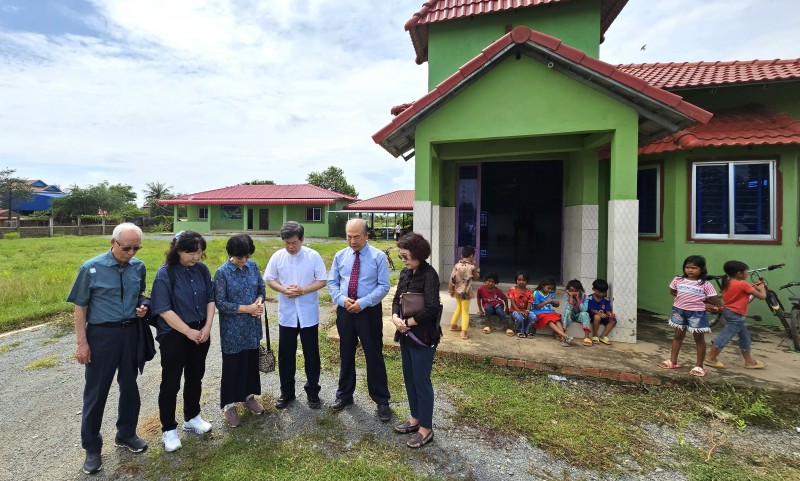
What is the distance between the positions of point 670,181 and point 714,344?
10.5 feet

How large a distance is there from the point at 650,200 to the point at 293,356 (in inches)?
259

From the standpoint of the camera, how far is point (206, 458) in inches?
108

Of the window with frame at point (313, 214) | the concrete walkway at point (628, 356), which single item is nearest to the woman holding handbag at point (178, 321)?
the concrete walkway at point (628, 356)

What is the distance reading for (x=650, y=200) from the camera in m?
6.62

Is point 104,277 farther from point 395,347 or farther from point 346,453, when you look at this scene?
point 395,347

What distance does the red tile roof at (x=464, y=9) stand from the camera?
23.0ft

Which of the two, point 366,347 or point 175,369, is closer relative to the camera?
point 175,369

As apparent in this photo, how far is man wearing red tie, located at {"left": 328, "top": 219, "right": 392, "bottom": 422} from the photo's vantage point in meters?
3.31

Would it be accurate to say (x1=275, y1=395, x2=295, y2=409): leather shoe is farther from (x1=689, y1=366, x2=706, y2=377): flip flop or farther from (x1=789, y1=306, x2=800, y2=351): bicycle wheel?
(x1=789, y1=306, x2=800, y2=351): bicycle wheel

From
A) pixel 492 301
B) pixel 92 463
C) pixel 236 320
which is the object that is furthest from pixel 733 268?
pixel 92 463

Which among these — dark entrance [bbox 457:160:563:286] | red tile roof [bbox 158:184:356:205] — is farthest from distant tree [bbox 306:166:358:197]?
dark entrance [bbox 457:160:563:286]

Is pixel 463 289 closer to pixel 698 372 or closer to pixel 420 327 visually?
pixel 420 327

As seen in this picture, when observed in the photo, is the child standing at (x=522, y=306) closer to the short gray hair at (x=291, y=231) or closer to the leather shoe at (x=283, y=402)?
the leather shoe at (x=283, y=402)

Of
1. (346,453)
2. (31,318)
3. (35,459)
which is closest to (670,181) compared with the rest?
(346,453)
